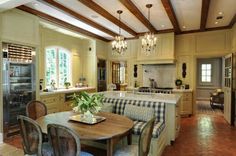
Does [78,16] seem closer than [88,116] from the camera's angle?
No

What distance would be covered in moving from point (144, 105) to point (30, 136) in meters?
2.16

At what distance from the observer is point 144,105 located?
3.55m

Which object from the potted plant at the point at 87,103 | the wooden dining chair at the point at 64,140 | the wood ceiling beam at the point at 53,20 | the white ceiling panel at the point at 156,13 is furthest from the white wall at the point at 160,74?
the wooden dining chair at the point at 64,140

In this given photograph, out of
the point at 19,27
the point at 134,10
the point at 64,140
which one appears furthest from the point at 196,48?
the point at 64,140

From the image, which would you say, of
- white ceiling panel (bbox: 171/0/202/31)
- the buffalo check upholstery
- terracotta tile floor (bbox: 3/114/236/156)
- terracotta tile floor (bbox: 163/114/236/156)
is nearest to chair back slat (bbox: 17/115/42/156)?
terracotta tile floor (bbox: 3/114/236/156)

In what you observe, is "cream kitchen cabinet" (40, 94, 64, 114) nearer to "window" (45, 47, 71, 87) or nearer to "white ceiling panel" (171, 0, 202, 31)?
"window" (45, 47, 71, 87)

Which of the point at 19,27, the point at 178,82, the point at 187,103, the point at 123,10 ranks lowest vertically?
the point at 187,103

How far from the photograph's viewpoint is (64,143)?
1.77 meters

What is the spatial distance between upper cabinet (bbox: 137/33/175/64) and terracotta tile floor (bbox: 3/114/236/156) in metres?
2.23

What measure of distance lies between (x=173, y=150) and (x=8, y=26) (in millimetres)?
4168

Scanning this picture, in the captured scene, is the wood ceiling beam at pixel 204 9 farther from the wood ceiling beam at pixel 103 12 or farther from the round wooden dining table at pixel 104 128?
the round wooden dining table at pixel 104 128

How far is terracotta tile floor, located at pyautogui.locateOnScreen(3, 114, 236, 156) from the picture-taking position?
125 inches

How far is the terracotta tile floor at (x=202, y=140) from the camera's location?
3168mm

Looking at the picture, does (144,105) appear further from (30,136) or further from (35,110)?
(30,136)
